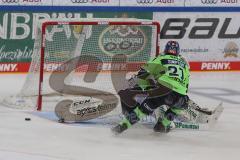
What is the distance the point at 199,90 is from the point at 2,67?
4321mm

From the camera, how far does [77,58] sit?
10.9 metres

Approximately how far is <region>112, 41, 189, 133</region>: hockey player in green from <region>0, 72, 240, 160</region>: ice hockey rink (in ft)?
0.97

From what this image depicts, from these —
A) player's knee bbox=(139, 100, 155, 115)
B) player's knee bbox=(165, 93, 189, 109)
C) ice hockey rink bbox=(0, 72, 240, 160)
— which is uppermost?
player's knee bbox=(165, 93, 189, 109)

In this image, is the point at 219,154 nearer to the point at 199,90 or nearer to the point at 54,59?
the point at 54,59

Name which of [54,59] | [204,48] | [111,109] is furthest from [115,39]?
[204,48]

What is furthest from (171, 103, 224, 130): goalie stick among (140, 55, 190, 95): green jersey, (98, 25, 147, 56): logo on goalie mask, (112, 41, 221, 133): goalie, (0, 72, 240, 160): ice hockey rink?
(98, 25, 147, 56): logo on goalie mask

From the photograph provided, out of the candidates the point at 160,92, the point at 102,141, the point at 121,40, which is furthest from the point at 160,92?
the point at 121,40

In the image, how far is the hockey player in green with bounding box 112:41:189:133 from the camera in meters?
8.66

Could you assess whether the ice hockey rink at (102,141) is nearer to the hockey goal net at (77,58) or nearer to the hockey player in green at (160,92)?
the hockey player in green at (160,92)

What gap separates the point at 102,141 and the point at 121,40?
3522mm

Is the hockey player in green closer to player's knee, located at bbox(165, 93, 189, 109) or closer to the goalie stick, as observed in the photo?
player's knee, located at bbox(165, 93, 189, 109)

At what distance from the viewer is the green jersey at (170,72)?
28.5 feet

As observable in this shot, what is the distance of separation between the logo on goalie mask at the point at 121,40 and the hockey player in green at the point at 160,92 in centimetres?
215

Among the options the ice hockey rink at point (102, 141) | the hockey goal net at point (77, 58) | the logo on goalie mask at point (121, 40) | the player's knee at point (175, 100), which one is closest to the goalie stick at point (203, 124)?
the ice hockey rink at point (102, 141)
